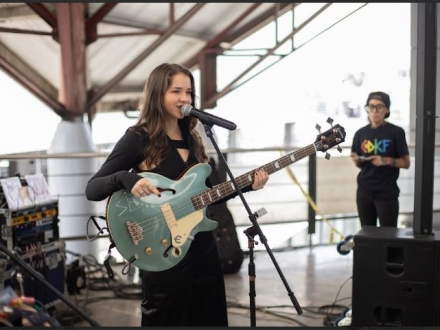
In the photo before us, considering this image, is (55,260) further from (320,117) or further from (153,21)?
(320,117)

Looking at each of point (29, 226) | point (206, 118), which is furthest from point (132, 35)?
point (206, 118)

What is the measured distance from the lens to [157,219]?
95.8 inches

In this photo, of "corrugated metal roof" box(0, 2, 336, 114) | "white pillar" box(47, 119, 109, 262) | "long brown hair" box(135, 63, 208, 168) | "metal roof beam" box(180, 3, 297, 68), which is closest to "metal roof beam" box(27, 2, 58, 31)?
"corrugated metal roof" box(0, 2, 336, 114)

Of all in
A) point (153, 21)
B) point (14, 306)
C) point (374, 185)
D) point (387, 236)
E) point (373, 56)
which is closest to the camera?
point (14, 306)

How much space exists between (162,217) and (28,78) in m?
5.28

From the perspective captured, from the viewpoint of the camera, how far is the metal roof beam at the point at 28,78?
22.1ft

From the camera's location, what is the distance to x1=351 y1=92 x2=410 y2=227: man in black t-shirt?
3893 mm

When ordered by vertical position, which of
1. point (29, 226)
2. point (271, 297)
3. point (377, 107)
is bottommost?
point (271, 297)

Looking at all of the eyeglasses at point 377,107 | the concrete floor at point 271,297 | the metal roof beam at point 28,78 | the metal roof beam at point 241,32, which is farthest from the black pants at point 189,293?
the metal roof beam at point 241,32

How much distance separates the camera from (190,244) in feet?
7.82

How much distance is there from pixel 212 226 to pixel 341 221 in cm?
403

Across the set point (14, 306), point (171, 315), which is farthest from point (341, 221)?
point (14, 306)

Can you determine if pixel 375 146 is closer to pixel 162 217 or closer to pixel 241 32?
pixel 162 217

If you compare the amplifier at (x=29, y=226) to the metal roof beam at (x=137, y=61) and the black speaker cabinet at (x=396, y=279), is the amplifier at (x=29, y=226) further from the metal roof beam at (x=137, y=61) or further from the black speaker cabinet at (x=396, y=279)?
the metal roof beam at (x=137, y=61)
